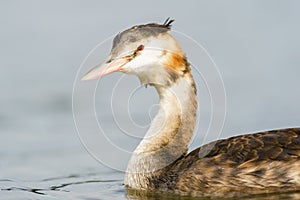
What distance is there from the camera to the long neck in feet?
46.4

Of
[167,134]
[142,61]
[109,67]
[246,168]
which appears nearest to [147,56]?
[142,61]

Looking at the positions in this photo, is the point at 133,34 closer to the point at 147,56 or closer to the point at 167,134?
the point at 147,56

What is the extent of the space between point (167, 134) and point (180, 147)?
25cm

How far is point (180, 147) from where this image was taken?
47.1 feet

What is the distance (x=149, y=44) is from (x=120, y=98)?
3.69 m

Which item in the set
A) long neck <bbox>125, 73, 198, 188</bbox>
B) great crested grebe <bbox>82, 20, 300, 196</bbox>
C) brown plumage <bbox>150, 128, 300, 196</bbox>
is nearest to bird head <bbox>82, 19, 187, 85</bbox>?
great crested grebe <bbox>82, 20, 300, 196</bbox>

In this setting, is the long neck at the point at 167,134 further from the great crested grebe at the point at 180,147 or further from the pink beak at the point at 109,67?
the pink beak at the point at 109,67

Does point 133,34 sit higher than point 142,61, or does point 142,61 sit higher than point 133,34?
point 133,34

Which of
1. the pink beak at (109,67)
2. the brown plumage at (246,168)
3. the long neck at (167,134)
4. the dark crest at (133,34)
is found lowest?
the brown plumage at (246,168)

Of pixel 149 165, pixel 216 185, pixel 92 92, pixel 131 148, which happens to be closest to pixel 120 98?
pixel 92 92

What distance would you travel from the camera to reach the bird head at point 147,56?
1380 cm

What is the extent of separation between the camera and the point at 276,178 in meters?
13.2

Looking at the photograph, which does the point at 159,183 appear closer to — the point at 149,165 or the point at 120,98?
Result: the point at 149,165

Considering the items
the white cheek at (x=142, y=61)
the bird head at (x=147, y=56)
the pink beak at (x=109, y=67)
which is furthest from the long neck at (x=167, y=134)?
the pink beak at (x=109, y=67)
